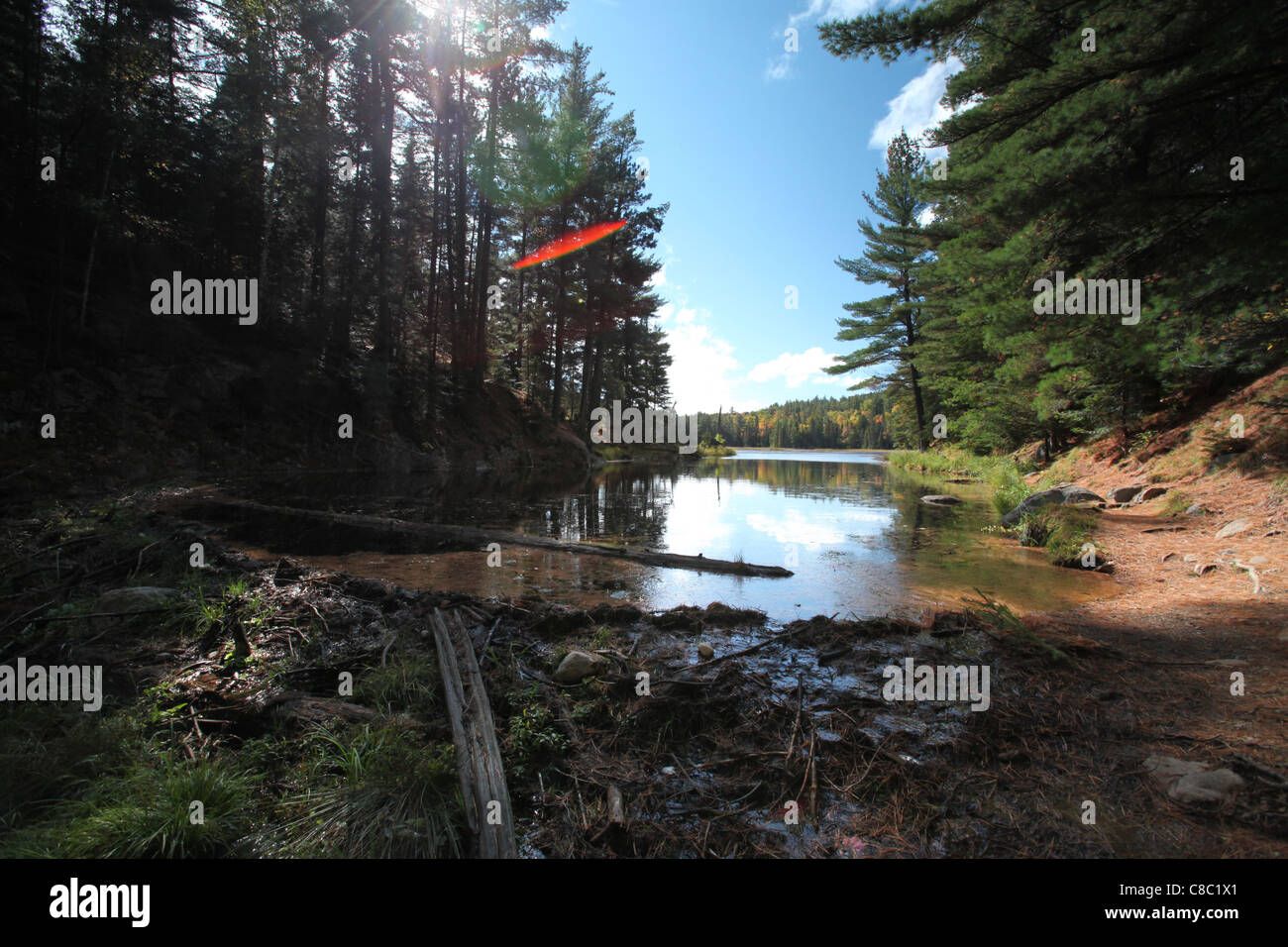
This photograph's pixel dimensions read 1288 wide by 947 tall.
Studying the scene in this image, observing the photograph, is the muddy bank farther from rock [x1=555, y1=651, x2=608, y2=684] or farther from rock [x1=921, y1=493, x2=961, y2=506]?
rock [x1=921, y1=493, x2=961, y2=506]

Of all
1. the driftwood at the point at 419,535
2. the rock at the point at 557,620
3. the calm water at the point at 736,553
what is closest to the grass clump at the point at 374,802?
the rock at the point at 557,620

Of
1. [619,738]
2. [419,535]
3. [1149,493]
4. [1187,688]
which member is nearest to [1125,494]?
[1149,493]

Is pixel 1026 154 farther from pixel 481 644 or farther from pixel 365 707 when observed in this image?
pixel 365 707

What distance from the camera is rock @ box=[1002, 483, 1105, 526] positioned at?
1022cm

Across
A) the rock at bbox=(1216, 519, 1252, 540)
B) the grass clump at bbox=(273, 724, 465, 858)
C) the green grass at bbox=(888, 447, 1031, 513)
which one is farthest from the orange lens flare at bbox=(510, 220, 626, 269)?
the grass clump at bbox=(273, 724, 465, 858)

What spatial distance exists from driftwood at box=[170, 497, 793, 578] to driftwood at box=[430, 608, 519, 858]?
424cm

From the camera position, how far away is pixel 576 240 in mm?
28125

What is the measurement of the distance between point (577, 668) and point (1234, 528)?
9.84 m

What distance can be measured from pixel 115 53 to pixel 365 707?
67.2 feet

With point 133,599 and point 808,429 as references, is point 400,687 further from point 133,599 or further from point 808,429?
point 808,429

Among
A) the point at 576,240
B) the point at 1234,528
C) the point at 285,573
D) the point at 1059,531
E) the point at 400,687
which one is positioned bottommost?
the point at 400,687

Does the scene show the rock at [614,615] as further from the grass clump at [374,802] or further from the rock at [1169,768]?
the rock at [1169,768]

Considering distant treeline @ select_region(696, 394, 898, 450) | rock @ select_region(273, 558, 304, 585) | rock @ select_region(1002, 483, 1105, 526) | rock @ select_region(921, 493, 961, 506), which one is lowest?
A: rock @ select_region(273, 558, 304, 585)
